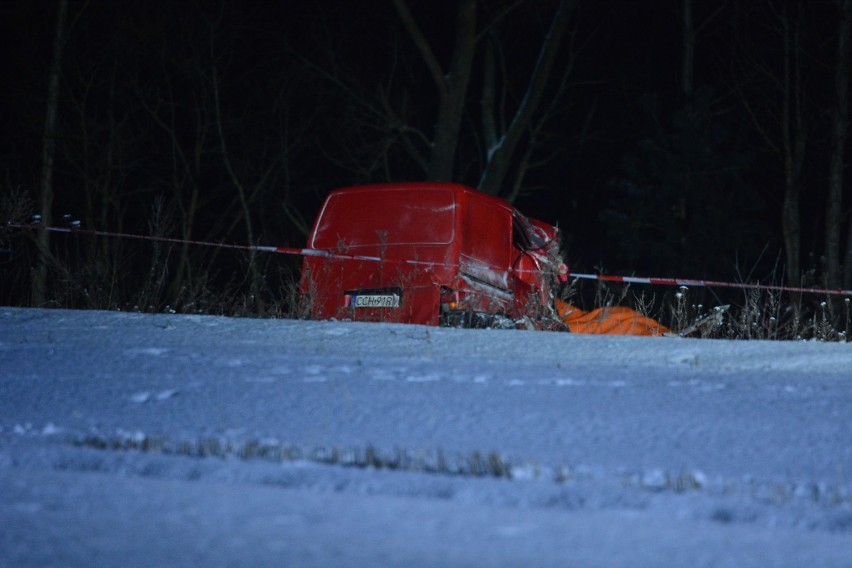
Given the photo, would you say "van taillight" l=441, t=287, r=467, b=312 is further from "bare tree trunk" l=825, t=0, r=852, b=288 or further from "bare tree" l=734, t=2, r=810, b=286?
"bare tree" l=734, t=2, r=810, b=286

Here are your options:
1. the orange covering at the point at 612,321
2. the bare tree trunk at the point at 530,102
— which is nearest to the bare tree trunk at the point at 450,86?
the bare tree trunk at the point at 530,102

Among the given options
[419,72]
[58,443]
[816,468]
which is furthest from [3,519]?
[419,72]

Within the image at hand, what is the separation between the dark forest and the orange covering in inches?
414

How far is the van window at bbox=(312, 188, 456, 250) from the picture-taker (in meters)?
10.2

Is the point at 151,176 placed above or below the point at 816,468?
above

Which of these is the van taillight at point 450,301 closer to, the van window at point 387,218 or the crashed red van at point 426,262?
the crashed red van at point 426,262

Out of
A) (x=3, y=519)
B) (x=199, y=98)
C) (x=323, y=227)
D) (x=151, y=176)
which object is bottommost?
(x=3, y=519)

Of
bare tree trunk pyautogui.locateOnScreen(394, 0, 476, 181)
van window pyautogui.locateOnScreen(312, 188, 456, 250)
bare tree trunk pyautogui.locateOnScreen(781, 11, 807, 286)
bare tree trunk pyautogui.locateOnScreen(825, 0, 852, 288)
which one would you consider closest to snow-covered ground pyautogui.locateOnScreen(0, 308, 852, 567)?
van window pyautogui.locateOnScreen(312, 188, 456, 250)

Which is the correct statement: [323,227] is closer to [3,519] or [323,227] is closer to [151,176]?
[3,519]

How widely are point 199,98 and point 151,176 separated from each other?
8.33 ft

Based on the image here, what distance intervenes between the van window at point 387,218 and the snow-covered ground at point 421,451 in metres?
3.09

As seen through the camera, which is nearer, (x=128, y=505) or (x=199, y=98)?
(x=128, y=505)

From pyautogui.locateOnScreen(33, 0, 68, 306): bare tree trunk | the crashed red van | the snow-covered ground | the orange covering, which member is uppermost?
pyautogui.locateOnScreen(33, 0, 68, 306): bare tree trunk

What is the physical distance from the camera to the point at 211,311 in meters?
11.1
